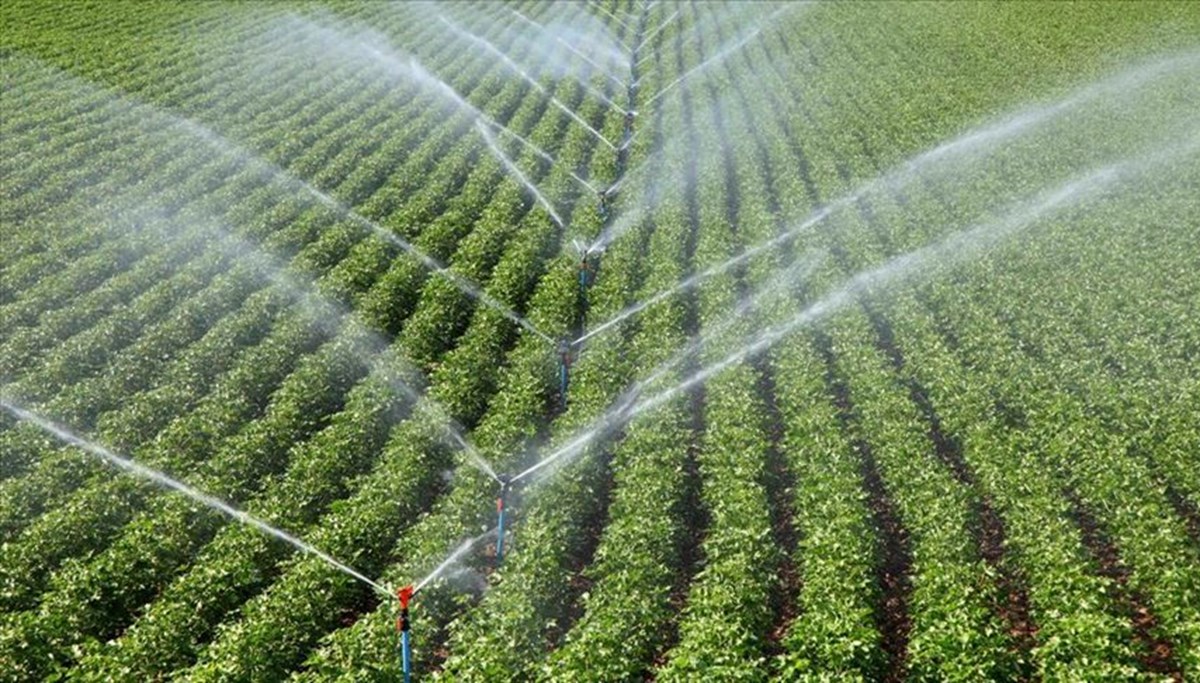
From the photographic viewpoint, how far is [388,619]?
1176cm

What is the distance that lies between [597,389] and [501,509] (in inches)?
188

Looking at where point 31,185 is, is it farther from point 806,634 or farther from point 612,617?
point 806,634

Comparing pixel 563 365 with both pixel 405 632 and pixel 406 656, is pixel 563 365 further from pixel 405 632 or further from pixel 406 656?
pixel 405 632

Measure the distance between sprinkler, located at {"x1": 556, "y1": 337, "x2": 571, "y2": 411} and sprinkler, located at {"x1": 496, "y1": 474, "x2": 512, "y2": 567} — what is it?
8.87 ft

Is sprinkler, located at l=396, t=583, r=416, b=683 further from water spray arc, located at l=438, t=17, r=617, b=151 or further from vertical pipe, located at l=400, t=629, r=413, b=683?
water spray arc, located at l=438, t=17, r=617, b=151

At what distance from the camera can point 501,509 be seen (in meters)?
12.7

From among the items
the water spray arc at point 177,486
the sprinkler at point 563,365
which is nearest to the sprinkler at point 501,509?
the water spray arc at point 177,486

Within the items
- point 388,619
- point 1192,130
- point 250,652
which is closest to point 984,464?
point 388,619

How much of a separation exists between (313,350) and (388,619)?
822 centimetres

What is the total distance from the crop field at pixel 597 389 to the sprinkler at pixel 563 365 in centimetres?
15

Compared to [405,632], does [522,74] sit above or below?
below

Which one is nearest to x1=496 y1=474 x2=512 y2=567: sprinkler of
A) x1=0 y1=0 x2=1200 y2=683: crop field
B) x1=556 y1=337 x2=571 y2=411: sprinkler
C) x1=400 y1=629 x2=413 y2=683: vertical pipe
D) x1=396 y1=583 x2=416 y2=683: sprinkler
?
x1=0 y1=0 x2=1200 y2=683: crop field

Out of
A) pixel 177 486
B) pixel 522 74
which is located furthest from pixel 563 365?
pixel 522 74

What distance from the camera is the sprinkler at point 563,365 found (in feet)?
55.6
